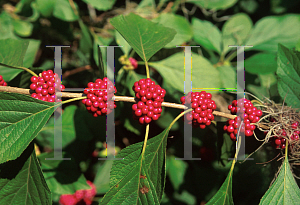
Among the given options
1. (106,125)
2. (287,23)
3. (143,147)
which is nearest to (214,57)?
(287,23)

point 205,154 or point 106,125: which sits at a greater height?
point 106,125

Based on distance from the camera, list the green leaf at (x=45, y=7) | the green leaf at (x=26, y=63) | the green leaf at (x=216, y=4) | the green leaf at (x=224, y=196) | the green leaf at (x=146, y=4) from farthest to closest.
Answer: the green leaf at (x=146, y=4) → the green leaf at (x=216, y=4) → the green leaf at (x=45, y=7) → the green leaf at (x=26, y=63) → the green leaf at (x=224, y=196)

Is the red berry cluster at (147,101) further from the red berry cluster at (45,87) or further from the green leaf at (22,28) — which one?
the green leaf at (22,28)

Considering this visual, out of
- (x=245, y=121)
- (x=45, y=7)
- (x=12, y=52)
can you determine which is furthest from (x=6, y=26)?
(x=245, y=121)

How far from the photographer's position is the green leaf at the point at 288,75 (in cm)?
86

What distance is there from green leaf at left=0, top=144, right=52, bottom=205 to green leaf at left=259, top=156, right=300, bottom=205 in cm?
69

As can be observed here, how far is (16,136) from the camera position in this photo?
670 mm

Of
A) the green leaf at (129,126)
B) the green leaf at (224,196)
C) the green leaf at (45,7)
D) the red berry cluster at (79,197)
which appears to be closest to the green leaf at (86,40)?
the green leaf at (45,7)

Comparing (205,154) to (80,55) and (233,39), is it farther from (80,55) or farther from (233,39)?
(80,55)

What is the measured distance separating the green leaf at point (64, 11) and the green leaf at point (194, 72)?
0.53m

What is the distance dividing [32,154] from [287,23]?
139cm

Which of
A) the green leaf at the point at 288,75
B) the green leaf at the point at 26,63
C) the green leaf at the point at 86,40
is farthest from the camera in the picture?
the green leaf at the point at 86,40

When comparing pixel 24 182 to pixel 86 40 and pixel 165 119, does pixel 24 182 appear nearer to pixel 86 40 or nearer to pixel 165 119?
pixel 165 119

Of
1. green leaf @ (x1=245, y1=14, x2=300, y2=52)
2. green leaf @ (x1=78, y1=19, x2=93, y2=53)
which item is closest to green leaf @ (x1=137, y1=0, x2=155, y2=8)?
green leaf @ (x1=78, y1=19, x2=93, y2=53)
